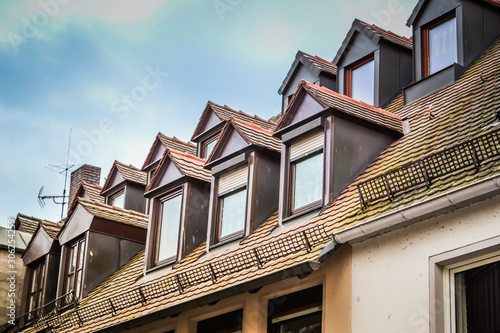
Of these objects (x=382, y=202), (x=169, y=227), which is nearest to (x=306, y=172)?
(x=382, y=202)

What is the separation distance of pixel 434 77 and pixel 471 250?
6.59 m

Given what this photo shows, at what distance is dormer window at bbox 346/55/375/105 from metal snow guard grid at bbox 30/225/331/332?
5.31 meters

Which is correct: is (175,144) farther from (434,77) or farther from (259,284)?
(259,284)

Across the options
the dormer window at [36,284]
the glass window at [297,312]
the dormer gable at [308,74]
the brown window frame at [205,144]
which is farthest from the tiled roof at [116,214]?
the glass window at [297,312]

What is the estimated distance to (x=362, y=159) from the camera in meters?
16.2

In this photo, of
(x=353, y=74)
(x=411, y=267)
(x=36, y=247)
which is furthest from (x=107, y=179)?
(x=411, y=267)

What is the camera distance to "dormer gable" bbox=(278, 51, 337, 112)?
21.2 meters

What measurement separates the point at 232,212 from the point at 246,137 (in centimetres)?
138

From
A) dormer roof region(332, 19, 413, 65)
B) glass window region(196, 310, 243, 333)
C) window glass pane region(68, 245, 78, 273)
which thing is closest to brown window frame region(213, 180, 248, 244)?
glass window region(196, 310, 243, 333)

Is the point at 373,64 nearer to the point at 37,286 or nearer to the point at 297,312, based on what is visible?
the point at 297,312

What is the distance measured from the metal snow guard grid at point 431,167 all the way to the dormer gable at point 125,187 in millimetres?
12515

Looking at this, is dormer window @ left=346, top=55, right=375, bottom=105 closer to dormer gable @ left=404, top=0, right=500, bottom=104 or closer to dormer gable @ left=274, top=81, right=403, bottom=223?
dormer gable @ left=404, top=0, right=500, bottom=104

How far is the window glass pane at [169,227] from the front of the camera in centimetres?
2000

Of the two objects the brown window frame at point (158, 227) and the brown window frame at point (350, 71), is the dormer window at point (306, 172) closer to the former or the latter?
the brown window frame at point (158, 227)
